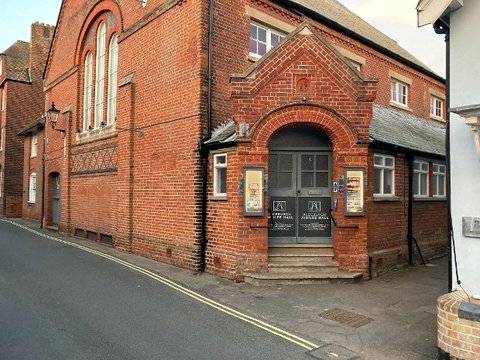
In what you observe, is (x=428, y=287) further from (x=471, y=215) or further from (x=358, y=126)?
(x=471, y=215)

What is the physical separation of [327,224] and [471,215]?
5.02m

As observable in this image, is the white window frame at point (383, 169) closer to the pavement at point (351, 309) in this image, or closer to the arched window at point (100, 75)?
the pavement at point (351, 309)

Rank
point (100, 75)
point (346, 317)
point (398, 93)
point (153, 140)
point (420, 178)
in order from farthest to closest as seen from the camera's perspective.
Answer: point (398, 93) < point (100, 75) < point (420, 178) < point (153, 140) < point (346, 317)

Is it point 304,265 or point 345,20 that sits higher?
point 345,20

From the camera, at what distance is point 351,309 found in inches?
285

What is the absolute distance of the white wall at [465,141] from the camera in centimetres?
503

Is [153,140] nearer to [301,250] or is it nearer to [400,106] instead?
[301,250]

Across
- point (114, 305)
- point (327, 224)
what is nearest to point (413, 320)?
point (327, 224)

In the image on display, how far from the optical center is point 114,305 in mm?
7254

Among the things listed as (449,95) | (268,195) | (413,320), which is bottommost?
(413,320)

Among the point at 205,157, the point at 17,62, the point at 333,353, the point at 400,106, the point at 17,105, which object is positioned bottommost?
the point at 333,353

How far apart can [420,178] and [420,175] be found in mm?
100

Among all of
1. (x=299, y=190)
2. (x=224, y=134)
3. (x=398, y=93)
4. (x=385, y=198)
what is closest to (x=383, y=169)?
(x=385, y=198)

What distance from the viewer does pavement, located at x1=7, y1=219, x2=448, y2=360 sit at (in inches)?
A: 220
